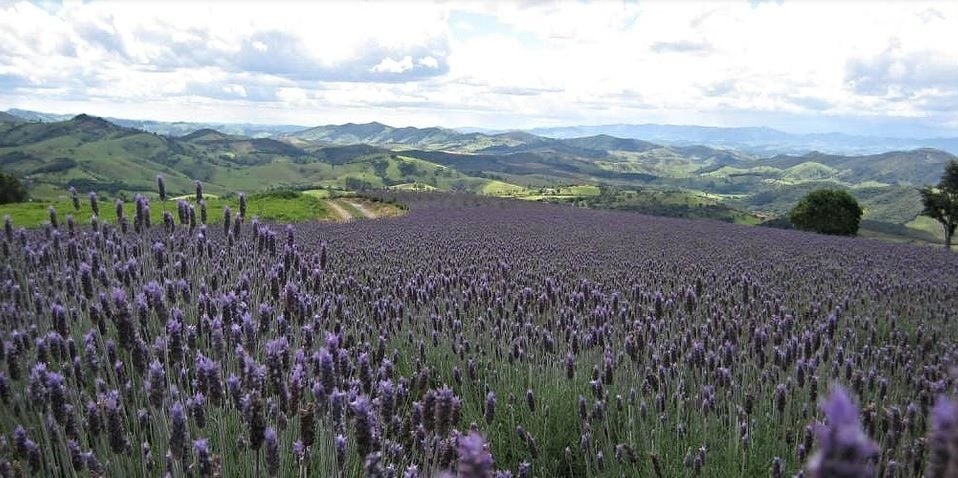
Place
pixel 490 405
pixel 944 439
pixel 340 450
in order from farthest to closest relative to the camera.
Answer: pixel 490 405 → pixel 340 450 → pixel 944 439

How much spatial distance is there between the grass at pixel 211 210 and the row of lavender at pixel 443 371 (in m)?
11.4

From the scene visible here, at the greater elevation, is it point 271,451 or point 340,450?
point 271,451

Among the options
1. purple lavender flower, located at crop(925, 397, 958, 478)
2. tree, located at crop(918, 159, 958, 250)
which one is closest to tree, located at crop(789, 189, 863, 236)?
tree, located at crop(918, 159, 958, 250)

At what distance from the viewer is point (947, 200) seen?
1364 inches

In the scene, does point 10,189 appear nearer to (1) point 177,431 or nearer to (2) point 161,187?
(2) point 161,187

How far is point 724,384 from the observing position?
4328mm

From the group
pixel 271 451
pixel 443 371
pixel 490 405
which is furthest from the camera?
pixel 443 371

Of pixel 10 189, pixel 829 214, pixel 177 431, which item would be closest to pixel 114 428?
pixel 177 431

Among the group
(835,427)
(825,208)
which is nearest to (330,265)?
(835,427)

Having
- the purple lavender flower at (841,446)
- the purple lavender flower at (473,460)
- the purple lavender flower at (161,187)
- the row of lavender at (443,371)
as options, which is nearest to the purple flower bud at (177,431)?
the row of lavender at (443,371)

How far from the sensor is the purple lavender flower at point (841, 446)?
0.72 meters

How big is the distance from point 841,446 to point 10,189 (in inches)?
2288

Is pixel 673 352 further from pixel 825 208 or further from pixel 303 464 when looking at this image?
pixel 825 208

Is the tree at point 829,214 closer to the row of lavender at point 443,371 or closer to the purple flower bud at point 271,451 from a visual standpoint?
the row of lavender at point 443,371
